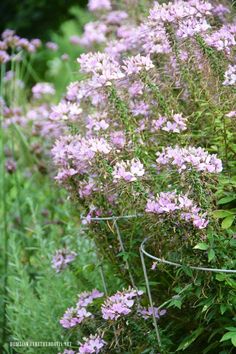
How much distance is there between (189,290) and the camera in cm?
200

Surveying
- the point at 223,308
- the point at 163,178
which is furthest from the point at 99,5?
the point at 223,308

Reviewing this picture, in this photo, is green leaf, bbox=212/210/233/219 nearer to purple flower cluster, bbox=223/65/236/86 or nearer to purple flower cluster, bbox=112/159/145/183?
purple flower cluster, bbox=112/159/145/183

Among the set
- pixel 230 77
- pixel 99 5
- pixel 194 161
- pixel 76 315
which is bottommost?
pixel 76 315

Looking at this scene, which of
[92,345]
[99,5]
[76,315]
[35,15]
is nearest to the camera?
[92,345]

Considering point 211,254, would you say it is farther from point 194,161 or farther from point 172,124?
point 172,124

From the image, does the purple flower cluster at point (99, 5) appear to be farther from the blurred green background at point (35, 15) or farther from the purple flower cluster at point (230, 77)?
the blurred green background at point (35, 15)

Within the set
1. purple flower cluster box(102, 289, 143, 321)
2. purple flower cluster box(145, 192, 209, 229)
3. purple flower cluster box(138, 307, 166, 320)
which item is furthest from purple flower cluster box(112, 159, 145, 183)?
purple flower cluster box(138, 307, 166, 320)

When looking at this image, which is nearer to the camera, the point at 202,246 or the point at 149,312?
the point at 202,246

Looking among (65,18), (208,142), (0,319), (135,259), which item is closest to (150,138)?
(208,142)

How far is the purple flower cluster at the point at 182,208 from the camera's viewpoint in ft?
6.02

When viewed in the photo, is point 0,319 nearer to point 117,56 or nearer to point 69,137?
point 69,137

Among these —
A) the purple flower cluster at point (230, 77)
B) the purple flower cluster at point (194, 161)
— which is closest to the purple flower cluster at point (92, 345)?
the purple flower cluster at point (194, 161)

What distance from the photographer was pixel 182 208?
1840 millimetres

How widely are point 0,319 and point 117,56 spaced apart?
1389mm
